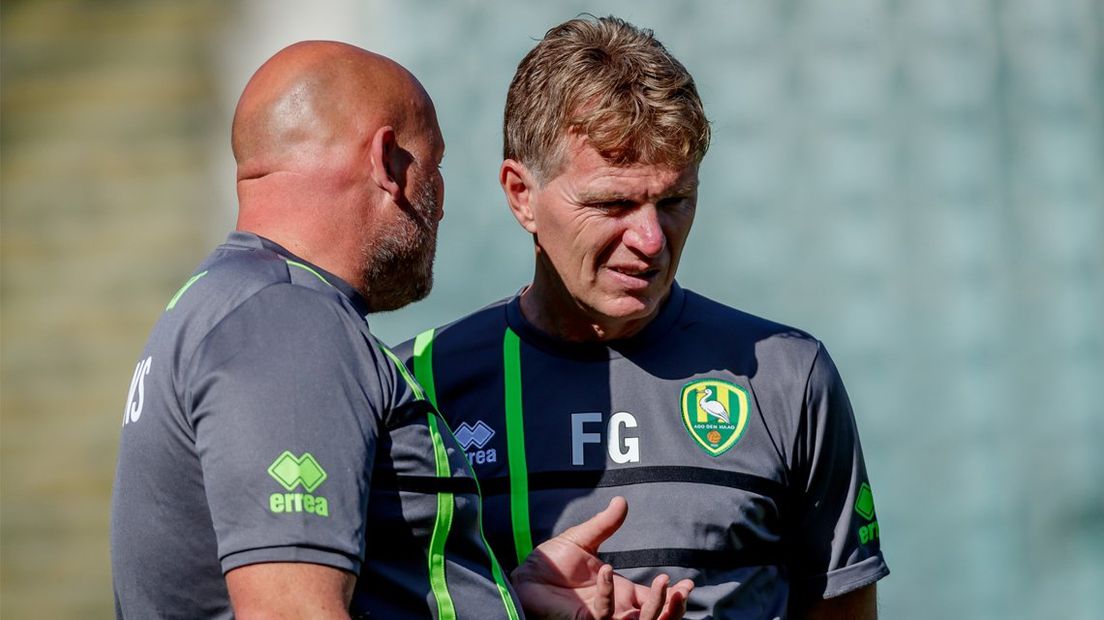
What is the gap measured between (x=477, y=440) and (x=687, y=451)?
39 centimetres

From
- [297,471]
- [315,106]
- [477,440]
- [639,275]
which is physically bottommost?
[477,440]

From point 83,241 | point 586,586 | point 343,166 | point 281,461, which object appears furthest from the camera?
point 83,241

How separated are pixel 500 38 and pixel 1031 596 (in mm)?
2275

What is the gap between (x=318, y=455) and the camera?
1.62 meters

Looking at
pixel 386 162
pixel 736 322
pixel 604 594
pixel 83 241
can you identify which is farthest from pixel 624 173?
pixel 83 241

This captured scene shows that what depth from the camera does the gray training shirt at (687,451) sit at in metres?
2.31

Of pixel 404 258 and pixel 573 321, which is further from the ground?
→ pixel 404 258

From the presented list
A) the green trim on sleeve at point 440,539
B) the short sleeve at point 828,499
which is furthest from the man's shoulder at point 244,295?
the short sleeve at point 828,499

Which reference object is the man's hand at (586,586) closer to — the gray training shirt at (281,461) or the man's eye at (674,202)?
the gray training shirt at (281,461)

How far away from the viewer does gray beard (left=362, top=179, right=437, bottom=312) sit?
1997mm

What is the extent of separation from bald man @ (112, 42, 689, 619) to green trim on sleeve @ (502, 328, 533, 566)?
0.14 metres

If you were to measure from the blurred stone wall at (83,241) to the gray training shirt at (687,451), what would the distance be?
2316mm

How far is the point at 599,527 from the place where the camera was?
213 centimetres

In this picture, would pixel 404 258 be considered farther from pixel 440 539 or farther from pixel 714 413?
pixel 714 413
